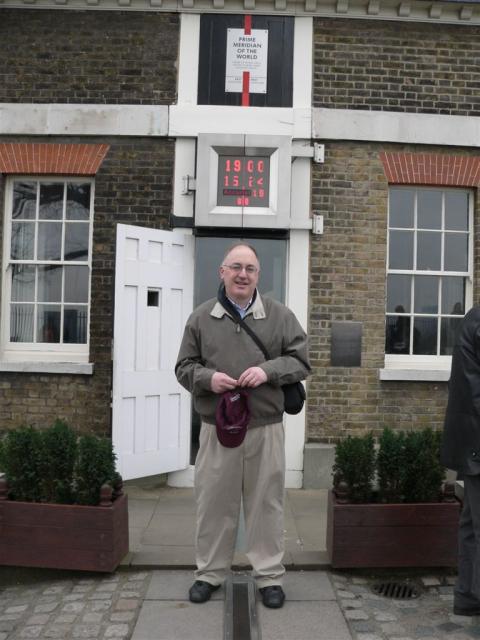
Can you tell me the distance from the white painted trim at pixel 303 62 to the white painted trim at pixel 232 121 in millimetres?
226

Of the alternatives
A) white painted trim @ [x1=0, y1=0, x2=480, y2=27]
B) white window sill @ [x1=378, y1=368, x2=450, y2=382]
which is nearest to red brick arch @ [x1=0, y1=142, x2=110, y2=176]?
white painted trim @ [x1=0, y1=0, x2=480, y2=27]

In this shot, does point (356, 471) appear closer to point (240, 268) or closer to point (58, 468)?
point (240, 268)

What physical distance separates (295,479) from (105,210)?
11.2 feet

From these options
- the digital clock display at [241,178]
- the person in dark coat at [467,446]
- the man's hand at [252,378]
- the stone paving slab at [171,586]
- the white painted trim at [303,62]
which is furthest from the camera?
the white painted trim at [303,62]

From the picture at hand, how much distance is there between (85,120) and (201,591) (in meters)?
4.88

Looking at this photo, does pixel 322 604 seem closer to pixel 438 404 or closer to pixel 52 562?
pixel 52 562

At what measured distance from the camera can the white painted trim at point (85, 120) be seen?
674cm

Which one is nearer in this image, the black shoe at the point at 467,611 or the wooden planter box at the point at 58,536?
the black shoe at the point at 467,611

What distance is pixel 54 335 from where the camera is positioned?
7.02 m

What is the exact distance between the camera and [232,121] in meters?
6.70

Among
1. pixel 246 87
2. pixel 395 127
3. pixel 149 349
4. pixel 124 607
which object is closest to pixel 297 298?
pixel 149 349

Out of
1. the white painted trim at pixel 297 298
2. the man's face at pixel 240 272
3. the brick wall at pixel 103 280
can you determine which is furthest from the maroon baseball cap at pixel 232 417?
the brick wall at pixel 103 280

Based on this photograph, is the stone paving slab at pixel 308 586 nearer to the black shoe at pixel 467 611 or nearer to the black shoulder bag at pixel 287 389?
the black shoe at pixel 467 611

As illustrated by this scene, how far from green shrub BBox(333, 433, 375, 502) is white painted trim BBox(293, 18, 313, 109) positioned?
391 cm
